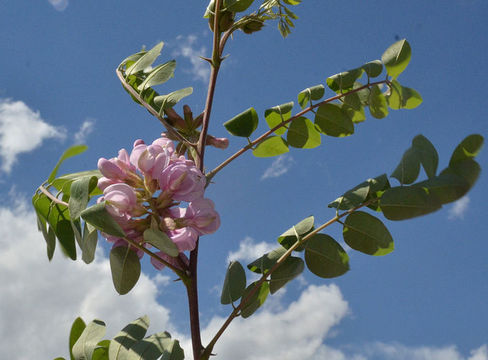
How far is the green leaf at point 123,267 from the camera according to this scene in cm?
121

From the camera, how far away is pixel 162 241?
43.1 inches

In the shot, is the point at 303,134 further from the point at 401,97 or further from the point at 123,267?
the point at 123,267

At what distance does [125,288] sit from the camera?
1218 millimetres

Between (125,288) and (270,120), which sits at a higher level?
(270,120)

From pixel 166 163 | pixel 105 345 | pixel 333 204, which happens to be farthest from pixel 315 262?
pixel 105 345

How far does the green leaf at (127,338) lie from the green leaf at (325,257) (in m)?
0.47

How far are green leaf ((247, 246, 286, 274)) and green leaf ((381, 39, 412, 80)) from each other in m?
0.60

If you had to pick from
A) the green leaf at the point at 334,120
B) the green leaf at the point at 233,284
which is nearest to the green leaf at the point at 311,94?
the green leaf at the point at 334,120

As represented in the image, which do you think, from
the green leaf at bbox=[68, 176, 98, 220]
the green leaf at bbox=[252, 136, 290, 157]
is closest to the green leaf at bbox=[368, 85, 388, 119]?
the green leaf at bbox=[252, 136, 290, 157]

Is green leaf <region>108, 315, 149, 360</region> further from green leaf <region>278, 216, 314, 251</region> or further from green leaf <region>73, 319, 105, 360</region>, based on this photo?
green leaf <region>278, 216, 314, 251</region>

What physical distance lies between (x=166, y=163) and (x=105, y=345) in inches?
22.2

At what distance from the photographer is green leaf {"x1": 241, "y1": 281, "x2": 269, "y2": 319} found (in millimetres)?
1370

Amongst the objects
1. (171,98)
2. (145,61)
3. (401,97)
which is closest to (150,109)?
(171,98)

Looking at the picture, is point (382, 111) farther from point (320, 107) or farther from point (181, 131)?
point (181, 131)
